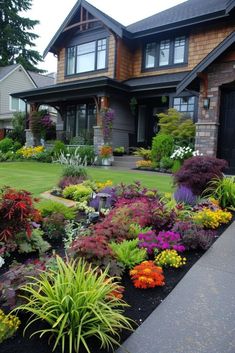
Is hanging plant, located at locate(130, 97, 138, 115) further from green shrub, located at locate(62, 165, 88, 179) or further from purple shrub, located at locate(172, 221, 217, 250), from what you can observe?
purple shrub, located at locate(172, 221, 217, 250)

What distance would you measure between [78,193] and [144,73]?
466 inches

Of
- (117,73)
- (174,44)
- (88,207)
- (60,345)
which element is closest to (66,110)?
(117,73)

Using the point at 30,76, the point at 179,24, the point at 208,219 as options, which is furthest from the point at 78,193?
the point at 30,76

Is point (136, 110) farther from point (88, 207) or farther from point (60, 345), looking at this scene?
point (60, 345)

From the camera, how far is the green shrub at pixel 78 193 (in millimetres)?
6535

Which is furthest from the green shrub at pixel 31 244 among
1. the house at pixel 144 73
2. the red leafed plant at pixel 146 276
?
the house at pixel 144 73

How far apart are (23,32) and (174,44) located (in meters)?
27.9

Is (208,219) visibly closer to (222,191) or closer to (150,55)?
(222,191)

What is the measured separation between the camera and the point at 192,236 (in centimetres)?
411

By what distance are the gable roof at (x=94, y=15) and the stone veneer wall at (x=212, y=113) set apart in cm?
650

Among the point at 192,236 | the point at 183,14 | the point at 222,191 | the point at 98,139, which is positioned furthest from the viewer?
the point at 183,14

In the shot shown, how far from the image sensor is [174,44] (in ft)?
51.7

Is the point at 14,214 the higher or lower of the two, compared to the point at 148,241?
higher

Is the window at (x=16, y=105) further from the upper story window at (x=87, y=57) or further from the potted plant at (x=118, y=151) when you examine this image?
the potted plant at (x=118, y=151)
